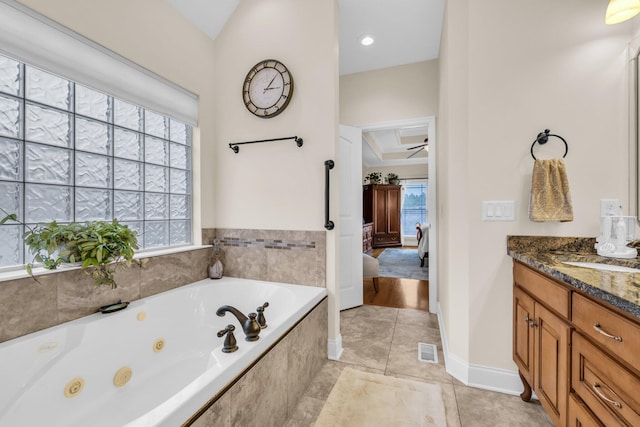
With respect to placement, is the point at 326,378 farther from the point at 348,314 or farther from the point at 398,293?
the point at 398,293

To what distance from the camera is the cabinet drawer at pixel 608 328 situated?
77cm

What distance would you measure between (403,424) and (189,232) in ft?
6.89

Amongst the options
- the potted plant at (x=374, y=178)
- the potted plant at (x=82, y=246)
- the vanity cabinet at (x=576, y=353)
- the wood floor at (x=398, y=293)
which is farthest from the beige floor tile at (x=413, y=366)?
the potted plant at (x=374, y=178)

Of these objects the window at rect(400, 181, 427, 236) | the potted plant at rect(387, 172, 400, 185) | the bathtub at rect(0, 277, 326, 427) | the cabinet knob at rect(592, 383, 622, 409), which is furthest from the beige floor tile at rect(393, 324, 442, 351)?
the window at rect(400, 181, 427, 236)

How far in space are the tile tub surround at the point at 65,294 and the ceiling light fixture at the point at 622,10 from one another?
9.78 ft

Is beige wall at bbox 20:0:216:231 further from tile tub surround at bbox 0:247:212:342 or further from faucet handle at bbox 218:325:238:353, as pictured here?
faucet handle at bbox 218:325:238:353

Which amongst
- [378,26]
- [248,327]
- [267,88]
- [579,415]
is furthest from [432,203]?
[248,327]

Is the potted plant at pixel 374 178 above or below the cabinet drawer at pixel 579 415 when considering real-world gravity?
above

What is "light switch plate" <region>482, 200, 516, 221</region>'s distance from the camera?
5.67ft

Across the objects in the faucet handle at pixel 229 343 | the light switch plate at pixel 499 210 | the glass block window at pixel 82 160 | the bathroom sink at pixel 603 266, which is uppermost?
→ the glass block window at pixel 82 160

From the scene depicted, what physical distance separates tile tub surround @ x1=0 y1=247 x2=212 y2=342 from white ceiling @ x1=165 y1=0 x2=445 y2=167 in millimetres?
2012

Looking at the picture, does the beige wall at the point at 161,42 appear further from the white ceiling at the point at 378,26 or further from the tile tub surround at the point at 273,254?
the tile tub surround at the point at 273,254

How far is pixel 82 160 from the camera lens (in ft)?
5.44

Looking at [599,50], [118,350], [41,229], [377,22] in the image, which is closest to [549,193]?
[599,50]
